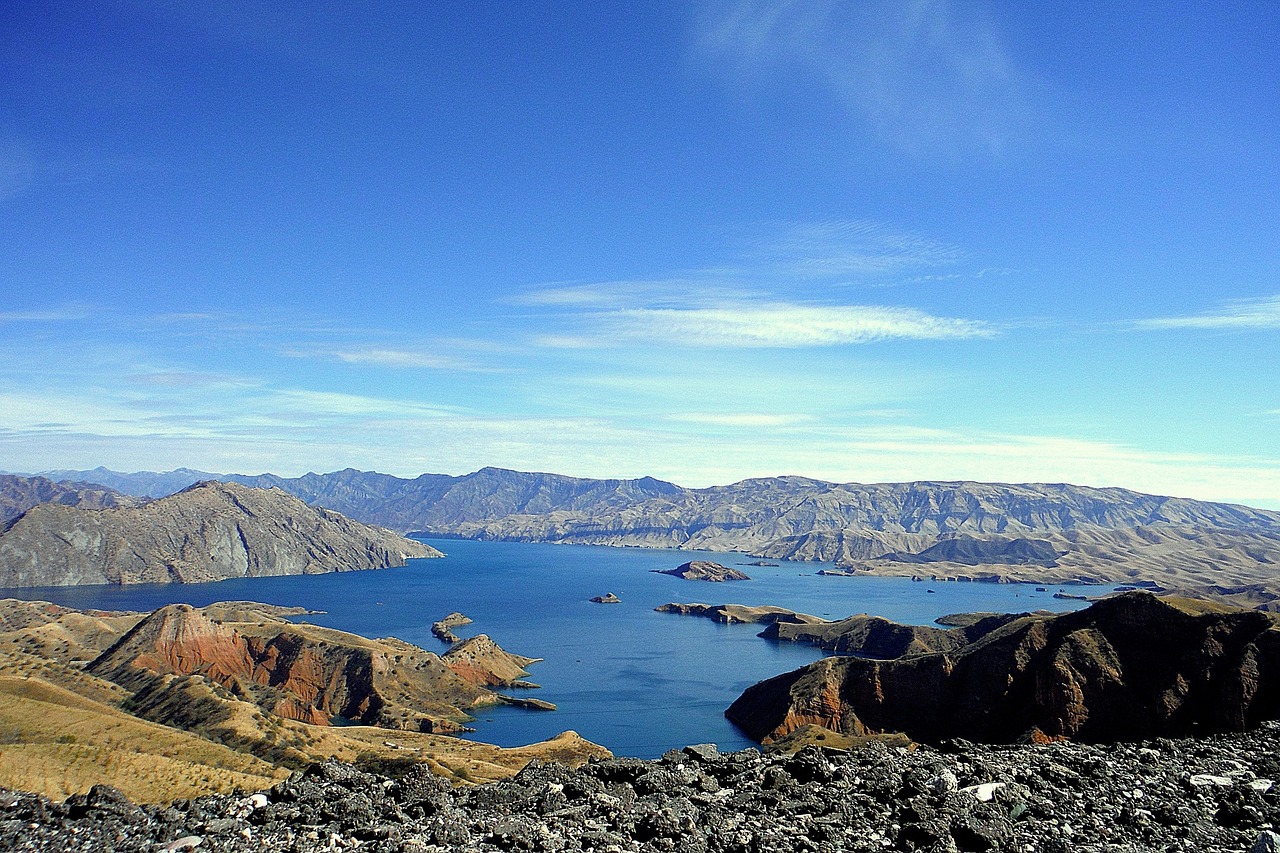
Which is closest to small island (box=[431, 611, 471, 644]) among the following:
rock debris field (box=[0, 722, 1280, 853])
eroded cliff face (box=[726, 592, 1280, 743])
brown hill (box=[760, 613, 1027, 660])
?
brown hill (box=[760, 613, 1027, 660])

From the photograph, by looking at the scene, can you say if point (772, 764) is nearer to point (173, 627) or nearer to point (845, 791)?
point (845, 791)

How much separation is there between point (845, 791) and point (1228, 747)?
1076cm

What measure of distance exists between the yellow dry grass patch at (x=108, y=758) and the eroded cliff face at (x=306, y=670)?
46725 millimetres

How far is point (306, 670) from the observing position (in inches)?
4296

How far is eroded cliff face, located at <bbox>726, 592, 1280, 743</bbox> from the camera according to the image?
55719mm

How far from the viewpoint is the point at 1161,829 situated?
11883 millimetres

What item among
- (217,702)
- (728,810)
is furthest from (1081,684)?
(217,702)

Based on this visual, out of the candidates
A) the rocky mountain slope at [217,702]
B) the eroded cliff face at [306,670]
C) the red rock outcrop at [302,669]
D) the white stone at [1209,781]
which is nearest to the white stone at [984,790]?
the white stone at [1209,781]

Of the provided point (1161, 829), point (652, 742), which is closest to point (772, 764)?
point (1161, 829)

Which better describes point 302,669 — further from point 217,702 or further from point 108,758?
point 108,758

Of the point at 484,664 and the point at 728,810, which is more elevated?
the point at 728,810

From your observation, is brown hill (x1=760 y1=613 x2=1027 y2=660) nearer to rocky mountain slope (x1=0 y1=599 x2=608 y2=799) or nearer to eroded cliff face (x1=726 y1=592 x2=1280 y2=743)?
eroded cliff face (x1=726 y1=592 x2=1280 y2=743)

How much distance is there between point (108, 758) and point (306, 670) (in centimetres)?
7992

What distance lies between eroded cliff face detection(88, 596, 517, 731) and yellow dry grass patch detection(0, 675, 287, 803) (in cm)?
4672
